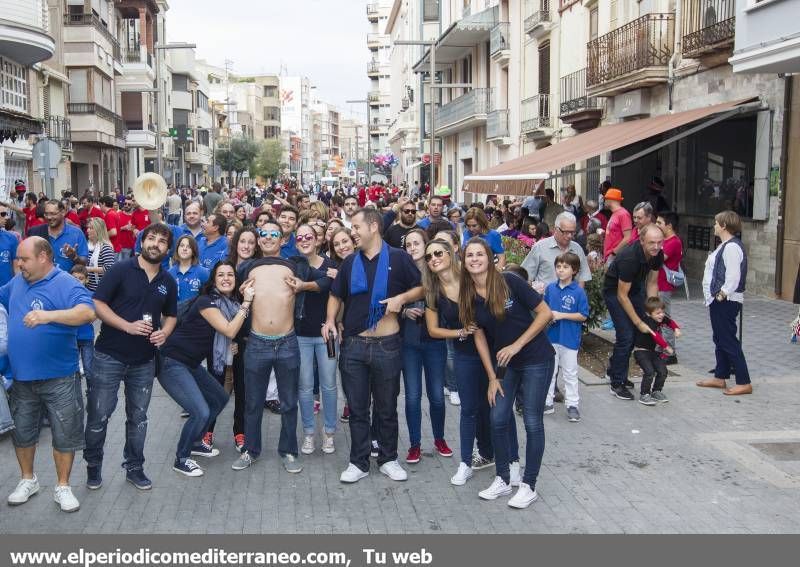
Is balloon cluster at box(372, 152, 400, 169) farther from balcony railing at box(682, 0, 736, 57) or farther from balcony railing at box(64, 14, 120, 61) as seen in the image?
balcony railing at box(682, 0, 736, 57)

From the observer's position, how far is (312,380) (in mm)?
6828

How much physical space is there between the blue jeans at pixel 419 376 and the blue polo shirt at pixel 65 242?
4372 millimetres

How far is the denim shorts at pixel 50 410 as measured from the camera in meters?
5.66

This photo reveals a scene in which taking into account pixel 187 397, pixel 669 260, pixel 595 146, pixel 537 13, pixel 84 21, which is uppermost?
pixel 84 21

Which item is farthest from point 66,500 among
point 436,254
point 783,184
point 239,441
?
point 783,184

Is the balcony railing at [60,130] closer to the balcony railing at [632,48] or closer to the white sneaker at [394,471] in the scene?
the balcony railing at [632,48]

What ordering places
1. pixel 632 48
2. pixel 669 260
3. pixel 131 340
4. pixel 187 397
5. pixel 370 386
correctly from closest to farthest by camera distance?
→ pixel 131 340 < pixel 187 397 < pixel 370 386 < pixel 669 260 < pixel 632 48

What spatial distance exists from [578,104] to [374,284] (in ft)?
55.9

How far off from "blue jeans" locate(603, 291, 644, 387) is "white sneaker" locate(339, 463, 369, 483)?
3.25m

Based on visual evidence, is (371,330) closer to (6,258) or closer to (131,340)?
(131,340)

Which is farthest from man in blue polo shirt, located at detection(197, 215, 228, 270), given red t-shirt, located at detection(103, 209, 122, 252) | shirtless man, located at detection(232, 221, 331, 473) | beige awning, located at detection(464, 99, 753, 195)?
beige awning, located at detection(464, 99, 753, 195)
